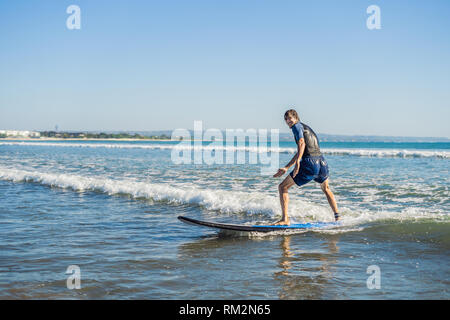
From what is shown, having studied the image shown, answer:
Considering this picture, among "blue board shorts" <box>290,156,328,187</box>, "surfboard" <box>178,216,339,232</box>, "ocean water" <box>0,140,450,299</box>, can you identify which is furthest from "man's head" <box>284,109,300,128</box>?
"ocean water" <box>0,140,450,299</box>

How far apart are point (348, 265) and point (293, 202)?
4.49 m

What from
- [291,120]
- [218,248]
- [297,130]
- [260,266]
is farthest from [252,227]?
[291,120]

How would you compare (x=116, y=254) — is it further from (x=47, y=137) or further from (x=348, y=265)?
(x=47, y=137)

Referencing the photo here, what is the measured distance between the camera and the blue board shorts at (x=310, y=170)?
289 inches

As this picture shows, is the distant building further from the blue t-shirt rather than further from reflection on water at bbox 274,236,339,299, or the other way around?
→ reflection on water at bbox 274,236,339,299

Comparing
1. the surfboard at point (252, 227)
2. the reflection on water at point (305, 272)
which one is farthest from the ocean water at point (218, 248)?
the surfboard at point (252, 227)

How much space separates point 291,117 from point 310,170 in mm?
1024

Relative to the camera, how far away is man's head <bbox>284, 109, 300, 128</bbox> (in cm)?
724

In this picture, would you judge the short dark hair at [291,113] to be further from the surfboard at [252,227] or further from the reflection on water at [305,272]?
the reflection on water at [305,272]

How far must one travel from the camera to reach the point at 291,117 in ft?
23.8

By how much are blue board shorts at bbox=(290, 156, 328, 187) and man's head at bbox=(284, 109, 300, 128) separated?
70 cm

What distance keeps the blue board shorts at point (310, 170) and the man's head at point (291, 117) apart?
0.70 meters
